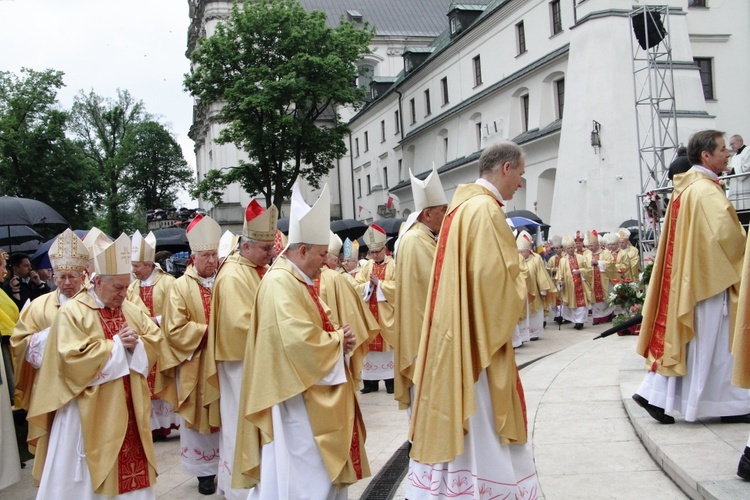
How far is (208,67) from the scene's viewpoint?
35.3 metres

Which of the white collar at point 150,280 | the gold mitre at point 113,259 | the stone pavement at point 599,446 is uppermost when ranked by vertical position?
the gold mitre at point 113,259

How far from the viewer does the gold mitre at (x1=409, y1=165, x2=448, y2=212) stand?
574 centimetres

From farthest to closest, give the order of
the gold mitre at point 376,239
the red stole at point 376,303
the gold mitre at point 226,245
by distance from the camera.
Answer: the gold mitre at point 376,239 < the red stole at point 376,303 < the gold mitre at point 226,245

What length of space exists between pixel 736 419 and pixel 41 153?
116ft

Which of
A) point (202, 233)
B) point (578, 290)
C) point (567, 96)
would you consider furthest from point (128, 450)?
point (567, 96)

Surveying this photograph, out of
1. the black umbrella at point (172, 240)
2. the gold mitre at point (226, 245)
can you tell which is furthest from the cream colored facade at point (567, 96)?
the gold mitre at point (226, 245)

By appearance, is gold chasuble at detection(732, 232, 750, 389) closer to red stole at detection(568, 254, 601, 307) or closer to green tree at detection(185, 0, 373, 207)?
red stole at detection(568, 254, 601, 307)

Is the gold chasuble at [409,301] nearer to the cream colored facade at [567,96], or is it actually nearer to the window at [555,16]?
the cream colored facade at [567,96]

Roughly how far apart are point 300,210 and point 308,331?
75 cm

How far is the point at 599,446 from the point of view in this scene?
596 cm

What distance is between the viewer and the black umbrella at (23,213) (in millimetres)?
9289

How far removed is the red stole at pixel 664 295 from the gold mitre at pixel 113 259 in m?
4.04

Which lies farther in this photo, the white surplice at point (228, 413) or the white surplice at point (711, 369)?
the white surplice at point (228, 413)

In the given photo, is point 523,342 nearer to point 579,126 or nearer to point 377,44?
point 579,126
